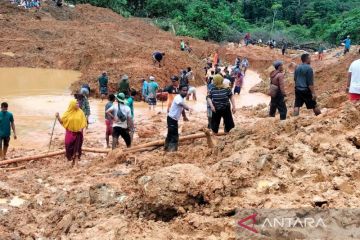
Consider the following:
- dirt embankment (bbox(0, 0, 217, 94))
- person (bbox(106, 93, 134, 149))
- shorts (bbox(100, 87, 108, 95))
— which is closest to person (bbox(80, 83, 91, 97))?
person (bbox(106, 93, 134, 149))

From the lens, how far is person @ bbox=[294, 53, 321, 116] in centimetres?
843

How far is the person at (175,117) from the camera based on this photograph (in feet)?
26.8

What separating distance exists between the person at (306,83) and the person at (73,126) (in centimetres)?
374

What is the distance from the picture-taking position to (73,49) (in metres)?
27.8

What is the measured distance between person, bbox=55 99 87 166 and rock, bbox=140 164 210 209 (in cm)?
351

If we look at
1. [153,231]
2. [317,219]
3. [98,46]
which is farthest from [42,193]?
[98,46]

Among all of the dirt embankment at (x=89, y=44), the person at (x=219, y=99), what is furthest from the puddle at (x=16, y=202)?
the dirt embankment at (x=89, y=44)

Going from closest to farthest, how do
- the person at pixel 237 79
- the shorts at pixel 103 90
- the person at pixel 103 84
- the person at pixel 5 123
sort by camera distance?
the person at pixel 5 123 < the person at pixel 103 84 < the shorts at pixel 103 90 < the person at pixel 237 79

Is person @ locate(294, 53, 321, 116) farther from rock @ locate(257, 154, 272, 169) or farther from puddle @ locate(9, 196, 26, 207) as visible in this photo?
puddle @ locate(9, 196, 26, 207)

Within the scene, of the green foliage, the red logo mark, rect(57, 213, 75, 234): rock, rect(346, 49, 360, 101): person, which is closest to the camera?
the red logo mark

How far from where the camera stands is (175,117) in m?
8.31

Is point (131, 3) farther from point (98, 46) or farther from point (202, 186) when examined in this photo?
point (202, 186)

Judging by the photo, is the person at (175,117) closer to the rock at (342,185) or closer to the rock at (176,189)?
the rock at (176,189)

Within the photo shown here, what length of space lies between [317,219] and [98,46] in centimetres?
2343
